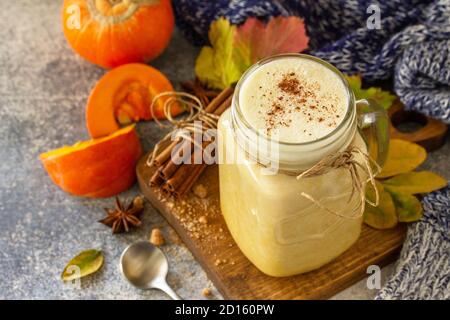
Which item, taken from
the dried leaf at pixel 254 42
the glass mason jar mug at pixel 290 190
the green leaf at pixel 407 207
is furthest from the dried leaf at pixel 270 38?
the green leaf at pixel 407 207

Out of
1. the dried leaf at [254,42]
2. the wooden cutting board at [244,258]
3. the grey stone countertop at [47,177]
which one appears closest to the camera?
the wooden cutting board at [244,258]

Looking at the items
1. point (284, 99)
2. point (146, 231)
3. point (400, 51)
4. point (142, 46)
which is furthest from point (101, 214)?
point (400, 51)

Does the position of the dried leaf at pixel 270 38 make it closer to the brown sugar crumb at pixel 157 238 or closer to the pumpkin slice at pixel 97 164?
the pumpkin slice at pixel 97 164

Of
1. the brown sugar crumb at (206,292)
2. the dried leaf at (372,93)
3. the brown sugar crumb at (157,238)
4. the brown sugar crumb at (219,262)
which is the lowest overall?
the brown sugar crumb at (206,292)

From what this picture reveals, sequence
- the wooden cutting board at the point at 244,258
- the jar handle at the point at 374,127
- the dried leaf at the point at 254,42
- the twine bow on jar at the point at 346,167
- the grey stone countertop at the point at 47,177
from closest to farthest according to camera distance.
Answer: the twine bow on jar at the point at 346,167, the jar handle at the point at 374,127, the wooden cutting board at the point at 244,258, the grey stone countertop at the point at 47,177, the dried leaf at the point at 254,42

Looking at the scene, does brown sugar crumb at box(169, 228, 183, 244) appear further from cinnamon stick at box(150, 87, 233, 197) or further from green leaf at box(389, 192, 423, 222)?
green leaf at box(389, 192, 423, 222)

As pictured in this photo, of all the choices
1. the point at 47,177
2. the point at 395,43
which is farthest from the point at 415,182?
the point at 47,177

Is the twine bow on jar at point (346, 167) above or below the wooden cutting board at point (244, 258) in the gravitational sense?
above
